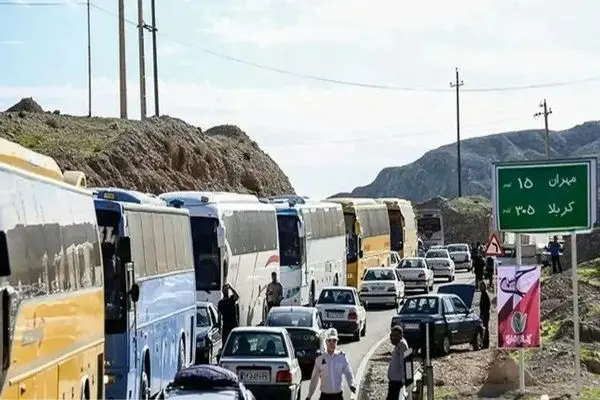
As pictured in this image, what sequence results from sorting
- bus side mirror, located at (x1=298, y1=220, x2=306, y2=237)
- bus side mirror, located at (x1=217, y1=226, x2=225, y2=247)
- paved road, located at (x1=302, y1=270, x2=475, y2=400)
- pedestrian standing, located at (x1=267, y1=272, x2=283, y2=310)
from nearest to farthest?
paved road, located at (x1=302, y1=270, x2=475, y2=400), bus side mirror, located at (x1=217, y1=226, x2=225, y2=247), pedestrian standing, located at (x1=267, y1=272, x2=283, y2=310), bus side mirror, located at (x1=298, y1=220, x2=306, y2=237)

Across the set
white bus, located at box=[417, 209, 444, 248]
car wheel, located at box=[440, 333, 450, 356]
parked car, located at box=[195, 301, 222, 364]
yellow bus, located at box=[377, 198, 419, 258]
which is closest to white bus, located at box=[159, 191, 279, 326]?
parked car, located at box=[195, 301, 222, 364]

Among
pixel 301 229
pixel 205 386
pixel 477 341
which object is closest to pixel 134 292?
pixel 205 386

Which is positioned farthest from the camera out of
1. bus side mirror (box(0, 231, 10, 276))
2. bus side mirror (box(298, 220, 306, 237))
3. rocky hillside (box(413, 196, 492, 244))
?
rocky hillside (box(413, 196, 492, 244))

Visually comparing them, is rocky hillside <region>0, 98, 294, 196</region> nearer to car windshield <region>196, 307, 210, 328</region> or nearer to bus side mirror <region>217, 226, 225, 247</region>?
bus side mirror <region>217, 226, 225, 247</region>

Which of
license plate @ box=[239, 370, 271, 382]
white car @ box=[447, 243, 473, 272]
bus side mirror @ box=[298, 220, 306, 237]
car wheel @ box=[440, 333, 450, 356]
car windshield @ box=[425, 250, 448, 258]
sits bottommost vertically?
white car @ box=[447, 243, 473, 272]

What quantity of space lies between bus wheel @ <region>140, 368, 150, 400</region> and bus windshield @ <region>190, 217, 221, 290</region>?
10760mm

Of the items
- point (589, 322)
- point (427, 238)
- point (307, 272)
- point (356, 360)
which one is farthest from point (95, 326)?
point (427, 238)

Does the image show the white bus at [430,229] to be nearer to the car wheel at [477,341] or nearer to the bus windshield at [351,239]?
the bus windshield at [351,239]

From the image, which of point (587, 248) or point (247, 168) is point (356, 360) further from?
point (247, 168)

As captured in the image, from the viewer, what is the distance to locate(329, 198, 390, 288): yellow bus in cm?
5212

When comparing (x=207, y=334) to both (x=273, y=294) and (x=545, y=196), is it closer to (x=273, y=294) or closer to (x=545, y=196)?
(x=273, y=294)

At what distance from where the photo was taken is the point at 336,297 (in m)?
34.8

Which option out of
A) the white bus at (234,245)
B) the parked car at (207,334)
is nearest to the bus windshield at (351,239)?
the white bus at (234,245)

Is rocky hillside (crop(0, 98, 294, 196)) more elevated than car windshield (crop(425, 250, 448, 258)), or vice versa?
rocky hillside (crop(0, 98, 294, 196))
